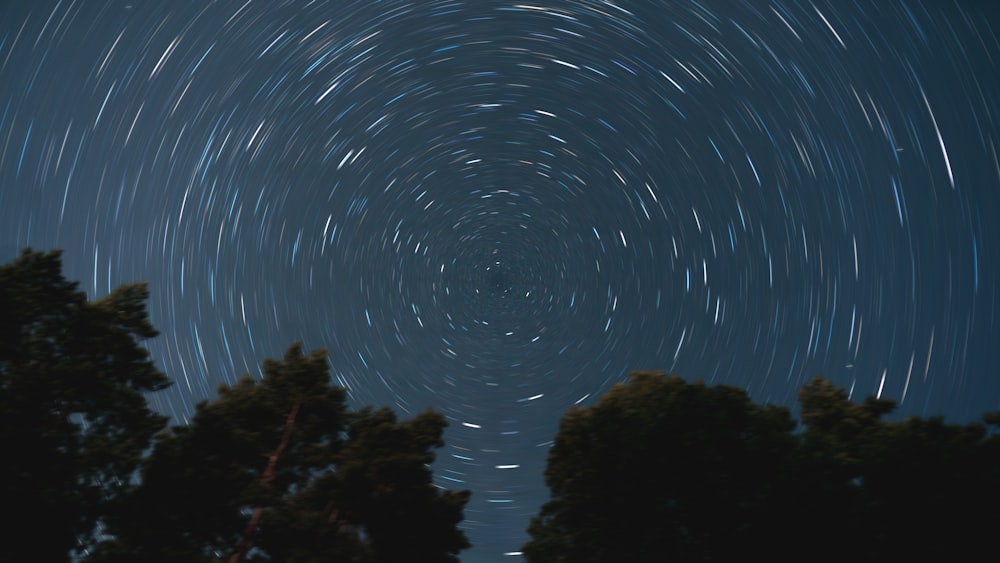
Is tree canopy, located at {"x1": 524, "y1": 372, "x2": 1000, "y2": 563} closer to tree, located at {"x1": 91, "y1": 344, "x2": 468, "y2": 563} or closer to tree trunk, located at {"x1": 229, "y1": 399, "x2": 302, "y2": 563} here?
tree, located at {"x1": 91, "y1": 344, "x2": 468, "y2": 563}

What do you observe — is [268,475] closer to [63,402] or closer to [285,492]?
[285,492]

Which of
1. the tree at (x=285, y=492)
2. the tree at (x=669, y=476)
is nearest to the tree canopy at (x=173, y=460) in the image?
the tree at (x=285, y=492)

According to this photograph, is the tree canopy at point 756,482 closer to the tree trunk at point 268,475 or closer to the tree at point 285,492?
the tree at point 285,492

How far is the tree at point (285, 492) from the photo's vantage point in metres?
16.9

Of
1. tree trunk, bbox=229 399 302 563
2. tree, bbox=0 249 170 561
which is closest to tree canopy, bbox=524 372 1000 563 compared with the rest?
tree trunk, bbox=229 399 302 563

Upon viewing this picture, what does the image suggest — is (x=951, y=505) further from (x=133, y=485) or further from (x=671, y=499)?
(x=133, y=485)

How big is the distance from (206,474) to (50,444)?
385 centimetres

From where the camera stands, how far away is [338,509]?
17.5 metres

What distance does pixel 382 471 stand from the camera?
17.8m

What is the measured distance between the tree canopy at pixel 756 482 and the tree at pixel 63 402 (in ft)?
39.3

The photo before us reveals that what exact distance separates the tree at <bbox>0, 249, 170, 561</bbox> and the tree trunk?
3.21 m

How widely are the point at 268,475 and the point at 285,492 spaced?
26.6 inches

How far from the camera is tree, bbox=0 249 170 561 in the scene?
1619 cm

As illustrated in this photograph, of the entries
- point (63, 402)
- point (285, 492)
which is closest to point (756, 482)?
point (285, 492)
